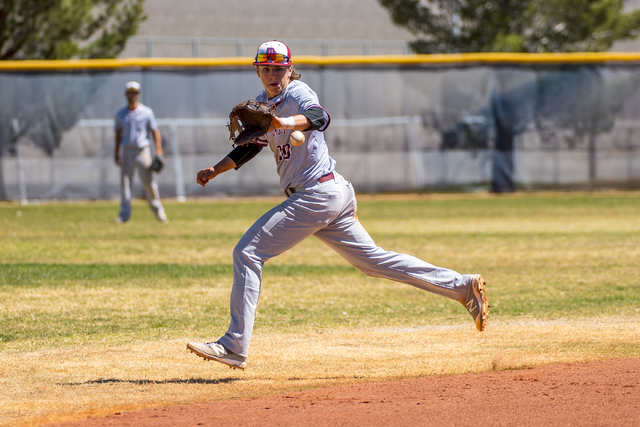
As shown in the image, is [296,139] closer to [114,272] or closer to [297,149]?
[297,149]

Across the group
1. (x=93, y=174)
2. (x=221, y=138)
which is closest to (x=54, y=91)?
(x=93, y=174)

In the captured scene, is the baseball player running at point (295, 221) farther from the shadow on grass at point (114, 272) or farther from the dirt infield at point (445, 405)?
the shadow on grass at point (114, 272)

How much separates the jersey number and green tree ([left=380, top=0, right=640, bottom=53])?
20.2m

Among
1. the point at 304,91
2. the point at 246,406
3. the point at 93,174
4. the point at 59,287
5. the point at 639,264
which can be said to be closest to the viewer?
the point at 246,406

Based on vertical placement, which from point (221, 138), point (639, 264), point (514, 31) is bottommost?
point (639, 264)

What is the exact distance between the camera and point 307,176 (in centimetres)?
475

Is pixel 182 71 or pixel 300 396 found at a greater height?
pixel 182 71

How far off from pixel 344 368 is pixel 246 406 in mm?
964

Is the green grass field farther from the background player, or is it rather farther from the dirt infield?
the background player

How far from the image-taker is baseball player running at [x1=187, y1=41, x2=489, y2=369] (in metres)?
4.58

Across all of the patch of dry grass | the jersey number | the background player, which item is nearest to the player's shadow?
the patch of dry grass

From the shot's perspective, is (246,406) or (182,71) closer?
(246,406)

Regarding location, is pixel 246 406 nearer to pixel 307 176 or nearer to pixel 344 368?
pixel 344 368

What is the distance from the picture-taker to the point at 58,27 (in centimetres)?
1956
